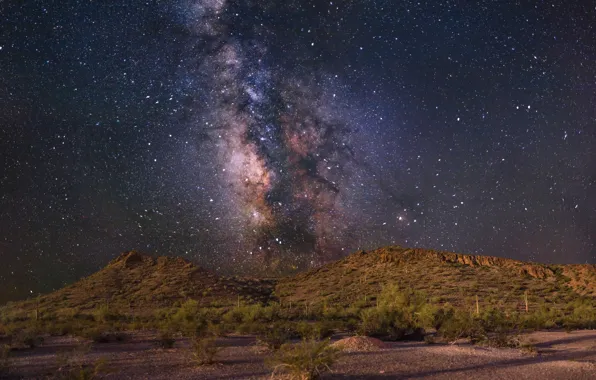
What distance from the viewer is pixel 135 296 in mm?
65688

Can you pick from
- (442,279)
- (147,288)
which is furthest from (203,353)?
(442,279)

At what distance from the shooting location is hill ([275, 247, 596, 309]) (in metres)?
59.4

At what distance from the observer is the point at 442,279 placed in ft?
234

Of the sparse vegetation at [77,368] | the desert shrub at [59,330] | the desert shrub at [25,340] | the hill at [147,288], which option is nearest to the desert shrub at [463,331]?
the sparse vegetation at [77,368]

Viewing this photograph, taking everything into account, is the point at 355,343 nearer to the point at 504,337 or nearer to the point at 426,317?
the point at 504,337

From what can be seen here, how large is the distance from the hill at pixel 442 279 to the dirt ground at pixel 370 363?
36.1 metres

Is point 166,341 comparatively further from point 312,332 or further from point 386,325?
point 386,325

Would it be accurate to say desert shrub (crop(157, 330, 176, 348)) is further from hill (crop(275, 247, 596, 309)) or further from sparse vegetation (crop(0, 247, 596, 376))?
hill (crop(275, 247, 596, 309))

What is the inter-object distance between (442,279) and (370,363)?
6006 centimetres

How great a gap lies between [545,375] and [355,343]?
672cm

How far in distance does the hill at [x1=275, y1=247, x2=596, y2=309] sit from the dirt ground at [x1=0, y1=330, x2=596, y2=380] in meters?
36.1

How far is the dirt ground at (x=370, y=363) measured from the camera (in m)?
13.4

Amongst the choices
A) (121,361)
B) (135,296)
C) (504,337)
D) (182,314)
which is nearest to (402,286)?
(135,296)

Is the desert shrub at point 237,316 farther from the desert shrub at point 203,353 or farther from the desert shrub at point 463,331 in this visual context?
the desert shrub at point 203,353
